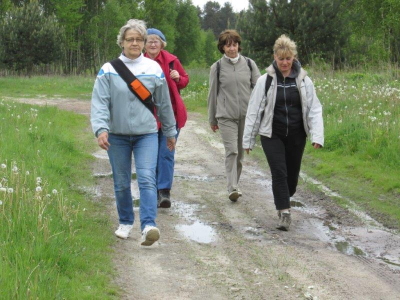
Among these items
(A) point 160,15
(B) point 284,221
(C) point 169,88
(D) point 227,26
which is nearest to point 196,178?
(C) point 169,88

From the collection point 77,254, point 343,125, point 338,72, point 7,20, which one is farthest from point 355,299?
point 7,20

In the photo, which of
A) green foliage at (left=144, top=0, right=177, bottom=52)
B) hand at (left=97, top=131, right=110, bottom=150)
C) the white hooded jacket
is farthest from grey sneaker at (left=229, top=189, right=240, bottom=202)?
green foliage at (left=144, top=0, right=177, bottom=52)

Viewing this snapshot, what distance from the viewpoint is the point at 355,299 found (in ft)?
15.3

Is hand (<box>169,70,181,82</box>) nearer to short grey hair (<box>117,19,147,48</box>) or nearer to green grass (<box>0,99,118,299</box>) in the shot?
short grey hair (<box>117,19,147,48</box>)

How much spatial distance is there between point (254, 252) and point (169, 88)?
247 centimetres

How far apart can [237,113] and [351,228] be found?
6.94 feet

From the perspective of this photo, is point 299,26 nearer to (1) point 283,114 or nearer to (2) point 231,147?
(2) point 231,147

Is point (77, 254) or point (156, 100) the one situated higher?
point (156, 100)

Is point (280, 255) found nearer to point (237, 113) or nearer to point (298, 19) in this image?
point (237, 113)

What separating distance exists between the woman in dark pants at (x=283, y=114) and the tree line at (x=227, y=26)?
10596 millimetres

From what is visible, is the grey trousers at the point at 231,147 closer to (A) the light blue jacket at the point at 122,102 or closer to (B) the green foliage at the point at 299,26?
(A) the light blue jacket at the point at 122,102

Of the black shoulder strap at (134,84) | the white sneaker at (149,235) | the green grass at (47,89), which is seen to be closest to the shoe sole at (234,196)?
the white sneaker at (149,235)

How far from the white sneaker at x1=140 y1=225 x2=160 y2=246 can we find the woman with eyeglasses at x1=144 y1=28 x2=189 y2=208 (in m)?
1.87

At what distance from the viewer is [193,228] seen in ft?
22.1
